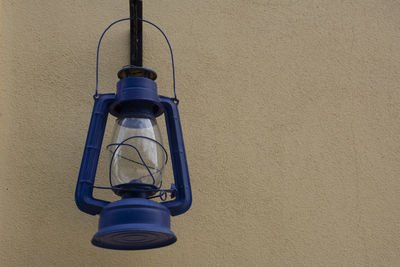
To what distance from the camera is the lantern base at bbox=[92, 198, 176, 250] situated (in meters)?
0.79

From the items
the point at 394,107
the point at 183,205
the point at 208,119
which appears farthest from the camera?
the point at 394,107

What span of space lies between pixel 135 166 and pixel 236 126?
0.42 meters

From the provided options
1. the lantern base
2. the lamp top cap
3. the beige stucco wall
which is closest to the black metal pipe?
the beige stucco wall

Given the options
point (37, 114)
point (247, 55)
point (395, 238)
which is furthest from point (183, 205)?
point (395, 238)

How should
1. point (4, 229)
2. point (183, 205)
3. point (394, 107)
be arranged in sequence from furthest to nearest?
1. point (394, 107)
2. point (4, 229)
3. point (183, 205)

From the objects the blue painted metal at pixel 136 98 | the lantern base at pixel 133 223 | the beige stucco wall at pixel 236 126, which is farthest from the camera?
the beige stucco wall at pixel 236 126

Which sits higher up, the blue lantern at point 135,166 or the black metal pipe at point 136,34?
the black metal pipe at point 136,34

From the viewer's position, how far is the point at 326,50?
1371 mm

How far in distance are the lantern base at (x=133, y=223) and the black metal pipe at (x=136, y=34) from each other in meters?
0.49

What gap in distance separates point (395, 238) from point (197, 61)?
2.57ft

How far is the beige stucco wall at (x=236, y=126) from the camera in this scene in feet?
3.52

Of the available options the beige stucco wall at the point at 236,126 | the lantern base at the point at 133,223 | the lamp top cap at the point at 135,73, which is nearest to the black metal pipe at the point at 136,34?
the beige stucco wall at the point at 236,126

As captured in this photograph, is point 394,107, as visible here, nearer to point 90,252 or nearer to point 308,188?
point 308,188

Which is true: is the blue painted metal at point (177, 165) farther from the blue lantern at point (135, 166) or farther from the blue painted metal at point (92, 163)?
the blue painted metal at point (92, 163)
